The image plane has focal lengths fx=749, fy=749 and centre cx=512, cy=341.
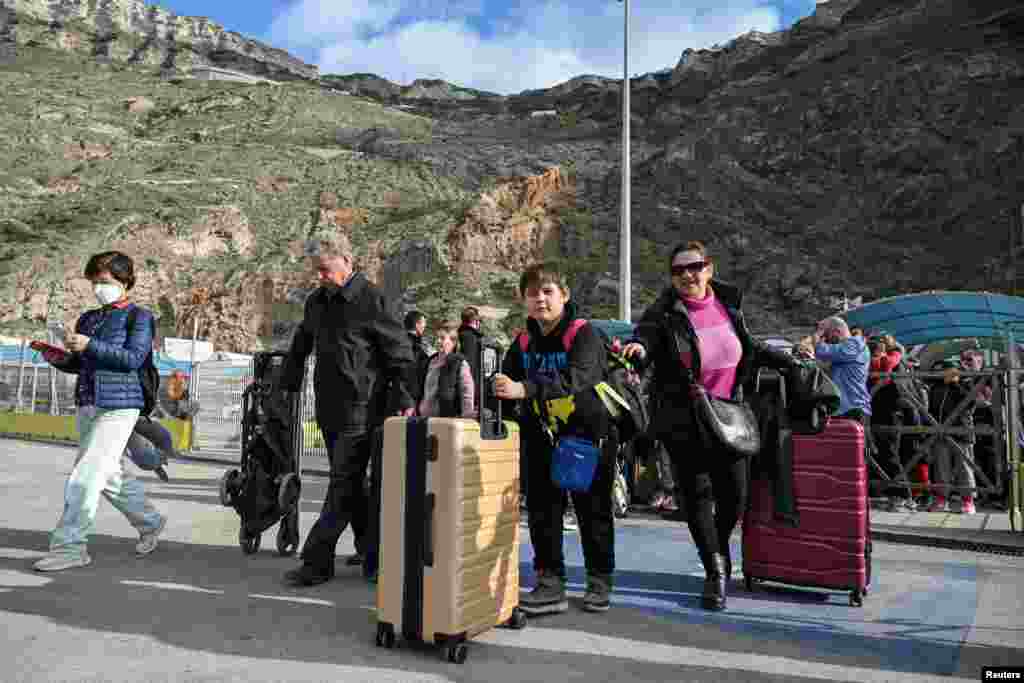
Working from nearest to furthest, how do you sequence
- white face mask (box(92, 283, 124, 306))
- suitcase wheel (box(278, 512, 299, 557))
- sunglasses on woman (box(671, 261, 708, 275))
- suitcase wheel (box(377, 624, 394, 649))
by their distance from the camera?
1. suitcase wheel (box(377, 624, 394, 649))
2. sunglasses on woman (box(671, 261, 708, 275))
3. white face mask (box(92, 283, 124, 306))
4. suitcase wheel (box(278, 512, 299, 557))

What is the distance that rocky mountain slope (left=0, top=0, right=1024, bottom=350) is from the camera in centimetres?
4534

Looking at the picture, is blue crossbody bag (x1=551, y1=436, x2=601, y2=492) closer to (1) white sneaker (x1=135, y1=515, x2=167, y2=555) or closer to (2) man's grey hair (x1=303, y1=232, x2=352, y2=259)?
(2) man's grey hair (x1=303, y1=232, x2=352, y2=259)

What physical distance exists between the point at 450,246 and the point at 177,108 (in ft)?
187

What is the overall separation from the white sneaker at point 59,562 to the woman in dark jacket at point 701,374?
12.1 feet

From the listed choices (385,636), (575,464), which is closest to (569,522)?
(575,464)

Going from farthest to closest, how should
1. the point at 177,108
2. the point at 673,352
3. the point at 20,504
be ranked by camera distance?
the point at 177,108 → the point at 20,504 → the point at 673,352

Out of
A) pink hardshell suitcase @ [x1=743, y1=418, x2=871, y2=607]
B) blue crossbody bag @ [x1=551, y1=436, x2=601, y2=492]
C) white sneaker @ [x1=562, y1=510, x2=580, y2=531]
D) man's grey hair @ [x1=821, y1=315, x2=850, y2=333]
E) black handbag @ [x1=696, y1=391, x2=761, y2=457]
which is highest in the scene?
man's grey hair @ [x1=821, y1=315, x2=850, y2=333]

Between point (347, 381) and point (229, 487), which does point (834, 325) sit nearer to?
point (347, 381)

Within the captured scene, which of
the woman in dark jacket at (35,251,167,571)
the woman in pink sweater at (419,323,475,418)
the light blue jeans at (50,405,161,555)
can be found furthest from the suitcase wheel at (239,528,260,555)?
the woman in pink sweater at (419,323,475,418)

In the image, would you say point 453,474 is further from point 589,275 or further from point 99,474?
point 589,275

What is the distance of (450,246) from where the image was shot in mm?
51000

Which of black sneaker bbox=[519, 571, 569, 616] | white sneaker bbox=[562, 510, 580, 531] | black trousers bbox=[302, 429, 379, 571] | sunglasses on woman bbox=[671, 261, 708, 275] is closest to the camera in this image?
black sneaker bbox=[519, 571, 569, 616]

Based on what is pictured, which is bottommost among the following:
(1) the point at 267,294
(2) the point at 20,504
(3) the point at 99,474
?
(2) the point at 20,504

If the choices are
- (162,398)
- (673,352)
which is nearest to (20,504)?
(673,352)
